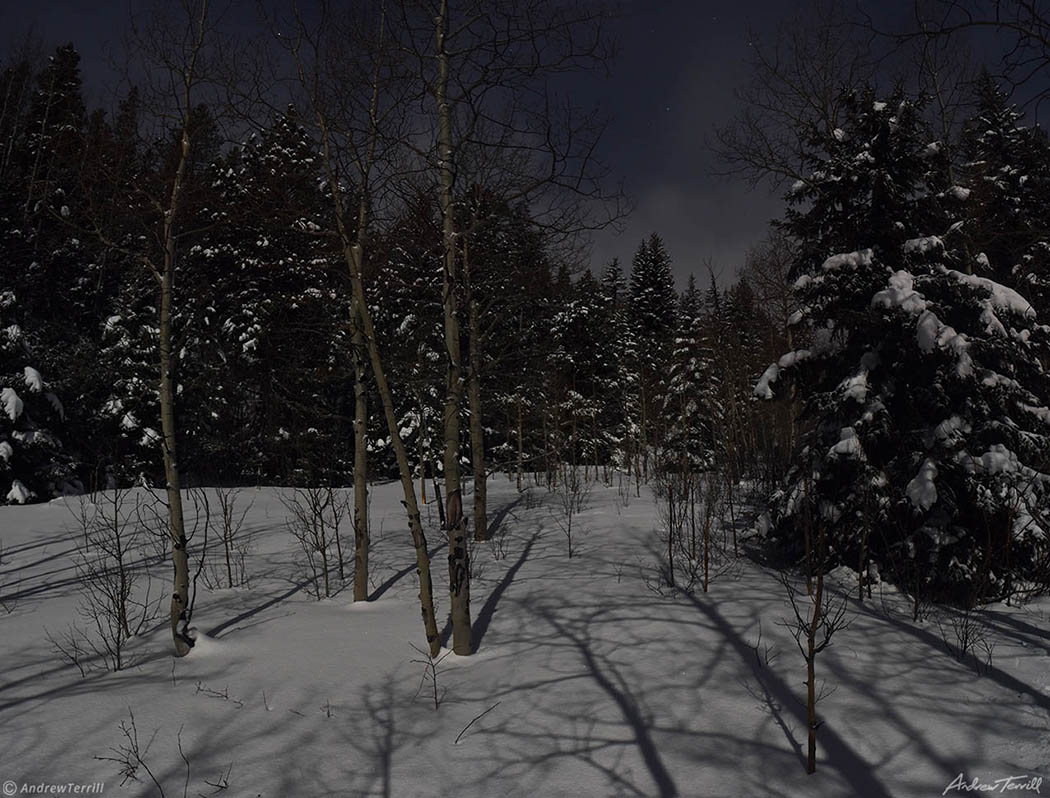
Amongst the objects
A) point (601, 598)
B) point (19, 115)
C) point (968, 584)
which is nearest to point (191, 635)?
point (601, 598)

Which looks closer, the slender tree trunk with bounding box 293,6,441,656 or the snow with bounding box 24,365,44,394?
the slender tree trunk with bounding box 293,6,441,656

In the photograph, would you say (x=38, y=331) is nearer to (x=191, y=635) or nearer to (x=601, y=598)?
(x=191, y=635)

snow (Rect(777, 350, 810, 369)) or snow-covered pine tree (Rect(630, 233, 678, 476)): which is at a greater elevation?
snow-covered pine tree (Rect(630, 233, 678, 476))

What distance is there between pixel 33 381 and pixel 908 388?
62.6ft

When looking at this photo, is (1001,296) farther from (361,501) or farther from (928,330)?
(361,501)

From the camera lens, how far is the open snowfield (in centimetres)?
357

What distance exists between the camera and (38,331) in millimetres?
18453

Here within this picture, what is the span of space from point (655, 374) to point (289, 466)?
17.8 m

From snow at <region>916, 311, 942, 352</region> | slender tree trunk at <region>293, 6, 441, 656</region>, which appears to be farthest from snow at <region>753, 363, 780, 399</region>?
slender tree trunk at <region>293, 6, 441, 656</region>

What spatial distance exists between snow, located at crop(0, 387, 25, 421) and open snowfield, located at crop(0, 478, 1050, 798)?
1042 cm

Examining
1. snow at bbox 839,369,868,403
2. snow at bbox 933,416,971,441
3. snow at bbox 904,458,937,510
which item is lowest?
snow at bbox 904,458,937,510

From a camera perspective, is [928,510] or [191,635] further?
[928,510]

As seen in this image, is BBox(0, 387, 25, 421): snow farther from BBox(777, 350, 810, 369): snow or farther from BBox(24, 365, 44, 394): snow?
BBox(777, 350, 810, 369): snow

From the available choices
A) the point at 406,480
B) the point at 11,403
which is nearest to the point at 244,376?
the point at 11,403
